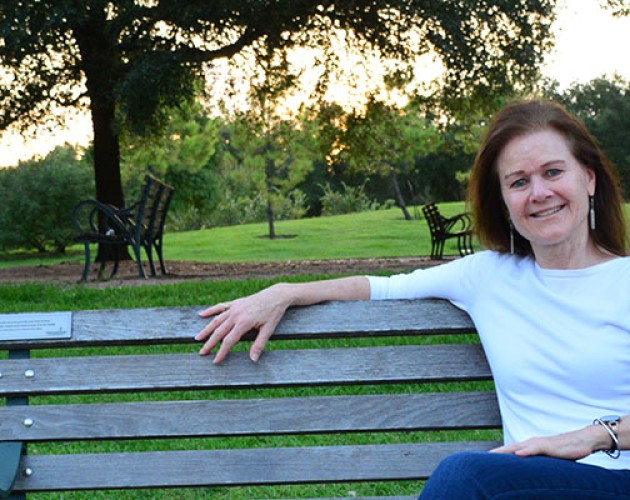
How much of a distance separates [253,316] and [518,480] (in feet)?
2.74

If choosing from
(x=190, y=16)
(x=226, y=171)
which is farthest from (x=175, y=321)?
(x=226, y=171)

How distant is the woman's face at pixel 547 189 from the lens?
8.46ft

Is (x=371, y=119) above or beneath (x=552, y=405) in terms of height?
above

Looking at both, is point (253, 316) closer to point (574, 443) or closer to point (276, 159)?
point (574, 443)

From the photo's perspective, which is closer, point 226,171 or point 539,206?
point 539,206

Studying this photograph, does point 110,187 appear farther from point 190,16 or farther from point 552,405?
point 552,405

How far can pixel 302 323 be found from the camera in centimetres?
268

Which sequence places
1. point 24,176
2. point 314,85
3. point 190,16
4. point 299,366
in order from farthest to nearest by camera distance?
point 24,176 → point 314,85 → point 190,16 → point 299,366

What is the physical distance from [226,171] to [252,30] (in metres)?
Result: 27.0

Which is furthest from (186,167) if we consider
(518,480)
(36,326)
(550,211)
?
(518,480)

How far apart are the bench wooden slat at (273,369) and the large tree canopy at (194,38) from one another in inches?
447

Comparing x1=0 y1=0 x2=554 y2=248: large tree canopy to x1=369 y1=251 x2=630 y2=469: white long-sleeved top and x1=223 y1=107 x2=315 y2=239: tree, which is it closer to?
x1=223 y1=107 x2=315 y2=239: tree

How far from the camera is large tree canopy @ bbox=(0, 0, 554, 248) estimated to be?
1387 centimetres

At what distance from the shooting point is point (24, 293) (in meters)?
9.70
